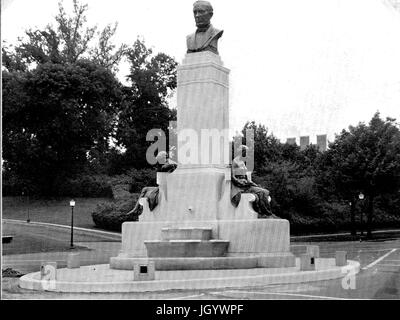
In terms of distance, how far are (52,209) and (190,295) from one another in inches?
1610

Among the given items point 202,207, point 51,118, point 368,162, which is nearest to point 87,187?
point 51,118

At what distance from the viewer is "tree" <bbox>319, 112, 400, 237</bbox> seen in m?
46.7

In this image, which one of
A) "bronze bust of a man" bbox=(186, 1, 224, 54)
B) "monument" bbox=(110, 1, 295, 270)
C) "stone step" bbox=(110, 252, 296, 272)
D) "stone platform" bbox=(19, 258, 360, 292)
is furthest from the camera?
"bronze bust of a man" bbox=(186, 1, 224, 54)

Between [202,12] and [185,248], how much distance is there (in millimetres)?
8773

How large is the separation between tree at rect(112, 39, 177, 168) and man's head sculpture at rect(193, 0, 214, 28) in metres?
36.1

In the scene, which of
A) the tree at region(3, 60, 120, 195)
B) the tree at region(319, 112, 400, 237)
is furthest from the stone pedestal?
the tree at region(3, 60, 120, 195)

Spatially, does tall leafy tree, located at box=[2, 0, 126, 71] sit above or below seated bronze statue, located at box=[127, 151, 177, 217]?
above

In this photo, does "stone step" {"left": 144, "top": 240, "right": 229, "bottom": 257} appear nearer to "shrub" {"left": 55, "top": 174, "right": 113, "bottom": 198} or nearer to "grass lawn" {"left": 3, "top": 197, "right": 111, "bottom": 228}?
"grass lawn" {"left": 3, "top": 197, "right": 111, "bottom": 228}

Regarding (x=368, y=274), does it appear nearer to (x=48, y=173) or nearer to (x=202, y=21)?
(x=202, y=21)

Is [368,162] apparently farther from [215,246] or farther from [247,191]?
[215,246]

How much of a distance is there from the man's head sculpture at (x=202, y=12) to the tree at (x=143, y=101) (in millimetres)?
36136

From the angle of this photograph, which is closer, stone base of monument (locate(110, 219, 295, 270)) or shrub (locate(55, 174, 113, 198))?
stone base of monument (locate(110, 219, 295, 270))

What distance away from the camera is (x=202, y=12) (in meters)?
22.5

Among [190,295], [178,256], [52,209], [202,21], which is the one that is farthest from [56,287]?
[52,209]
